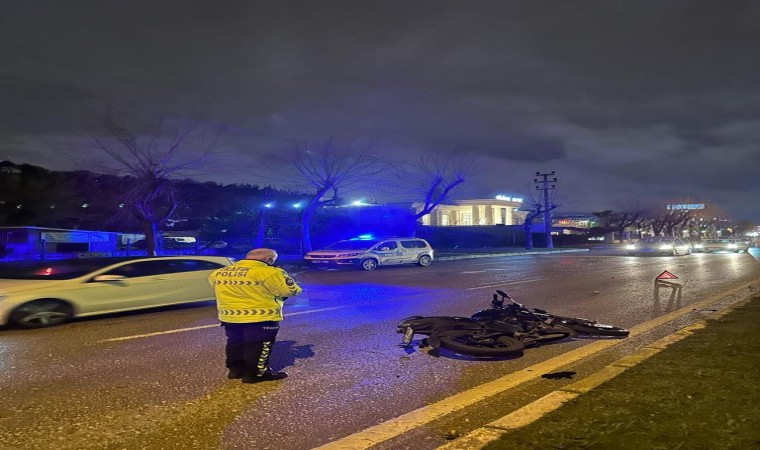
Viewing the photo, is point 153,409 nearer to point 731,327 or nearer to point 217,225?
point 731,327

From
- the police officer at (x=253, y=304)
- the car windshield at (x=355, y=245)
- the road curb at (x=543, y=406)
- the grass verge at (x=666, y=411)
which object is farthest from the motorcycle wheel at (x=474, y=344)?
the car windshield at (x=355, y=245)

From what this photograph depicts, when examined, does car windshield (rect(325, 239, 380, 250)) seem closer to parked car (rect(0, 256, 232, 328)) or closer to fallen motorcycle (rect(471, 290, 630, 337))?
parked car (rect(0, 256, 232, 328))

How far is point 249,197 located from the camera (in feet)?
185

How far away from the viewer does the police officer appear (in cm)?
570

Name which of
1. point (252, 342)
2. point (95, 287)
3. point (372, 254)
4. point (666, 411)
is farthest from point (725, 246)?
point (252, 342)

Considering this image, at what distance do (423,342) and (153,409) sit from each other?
3.75m

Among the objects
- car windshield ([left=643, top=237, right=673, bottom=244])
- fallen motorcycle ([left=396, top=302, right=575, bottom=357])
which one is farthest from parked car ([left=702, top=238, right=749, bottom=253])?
fallen motorcycle ([left=396, top=302, right=575, bottom=357])

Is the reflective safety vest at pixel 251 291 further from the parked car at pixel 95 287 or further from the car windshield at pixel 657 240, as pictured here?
the car windshield at pixel 657 240

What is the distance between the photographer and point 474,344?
7168 millimetres

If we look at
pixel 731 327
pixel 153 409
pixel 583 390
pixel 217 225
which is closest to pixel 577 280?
pixel 731 327

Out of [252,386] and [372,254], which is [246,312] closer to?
[252,386]

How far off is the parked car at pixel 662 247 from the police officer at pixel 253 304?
38260mm

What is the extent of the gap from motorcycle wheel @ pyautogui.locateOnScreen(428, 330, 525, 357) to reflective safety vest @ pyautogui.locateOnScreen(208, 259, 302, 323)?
2.38 meters

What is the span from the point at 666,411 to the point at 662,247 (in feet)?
125
